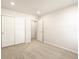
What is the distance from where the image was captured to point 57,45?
2152 mm

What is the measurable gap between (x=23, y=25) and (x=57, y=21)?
1.25 metres

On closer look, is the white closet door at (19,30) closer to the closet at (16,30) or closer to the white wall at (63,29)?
the closet at (16,30)

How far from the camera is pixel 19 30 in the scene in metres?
1.65

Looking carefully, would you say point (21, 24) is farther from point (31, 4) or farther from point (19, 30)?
point (31, 4)

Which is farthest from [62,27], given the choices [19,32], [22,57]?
[22,57]

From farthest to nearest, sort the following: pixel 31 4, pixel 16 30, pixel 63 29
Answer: pixel 63 29 → pixel 31 4 → pixel 16 30

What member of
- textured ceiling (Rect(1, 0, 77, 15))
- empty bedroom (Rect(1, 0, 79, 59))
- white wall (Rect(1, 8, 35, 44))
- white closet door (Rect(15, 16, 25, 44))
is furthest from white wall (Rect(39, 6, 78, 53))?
white closet door (Rect(15, 16, 25, 44))

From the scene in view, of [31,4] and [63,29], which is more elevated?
[31,4]

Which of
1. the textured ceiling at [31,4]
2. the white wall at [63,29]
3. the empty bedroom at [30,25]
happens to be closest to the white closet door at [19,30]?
the empty bedroom at [30,25]

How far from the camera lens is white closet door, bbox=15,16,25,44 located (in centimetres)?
162

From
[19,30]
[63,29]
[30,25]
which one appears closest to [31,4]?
[30,25]

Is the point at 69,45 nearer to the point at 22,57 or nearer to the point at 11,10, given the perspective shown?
the point at 22,57

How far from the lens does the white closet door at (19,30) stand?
162 centimetres

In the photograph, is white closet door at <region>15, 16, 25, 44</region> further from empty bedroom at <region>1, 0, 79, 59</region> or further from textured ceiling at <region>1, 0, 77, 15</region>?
textured ceiling at <region>1, 0, 77, 15</region>
